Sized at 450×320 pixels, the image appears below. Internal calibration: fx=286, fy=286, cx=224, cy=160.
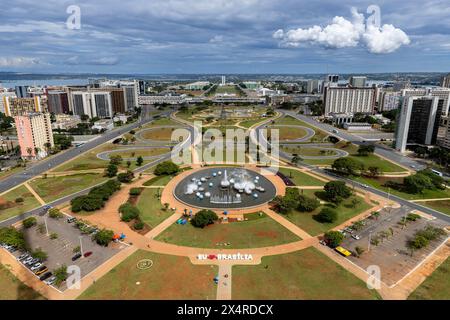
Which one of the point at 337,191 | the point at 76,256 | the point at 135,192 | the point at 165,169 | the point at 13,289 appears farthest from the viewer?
the point at 165,169

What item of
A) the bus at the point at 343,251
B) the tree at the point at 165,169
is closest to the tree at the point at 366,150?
the bus at the point at 343,251

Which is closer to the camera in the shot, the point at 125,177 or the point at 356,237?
the point at 356,237

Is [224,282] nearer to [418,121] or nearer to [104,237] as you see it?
[104,237]

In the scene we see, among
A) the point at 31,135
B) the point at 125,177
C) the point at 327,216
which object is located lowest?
the point at 327,216

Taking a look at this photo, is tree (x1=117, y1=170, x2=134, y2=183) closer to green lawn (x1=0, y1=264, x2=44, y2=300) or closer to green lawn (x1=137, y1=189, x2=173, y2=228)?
green lawn (x1=137, y1=189, x2=173, y2=228)

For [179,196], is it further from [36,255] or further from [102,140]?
Result: [102,140]

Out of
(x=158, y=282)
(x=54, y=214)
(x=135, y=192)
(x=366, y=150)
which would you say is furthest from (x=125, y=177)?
(x=366, y=150)

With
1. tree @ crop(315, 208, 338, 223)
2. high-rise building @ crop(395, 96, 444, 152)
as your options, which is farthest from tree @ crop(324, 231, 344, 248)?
high-rise building @ crop(395, 96, 444, 152)
